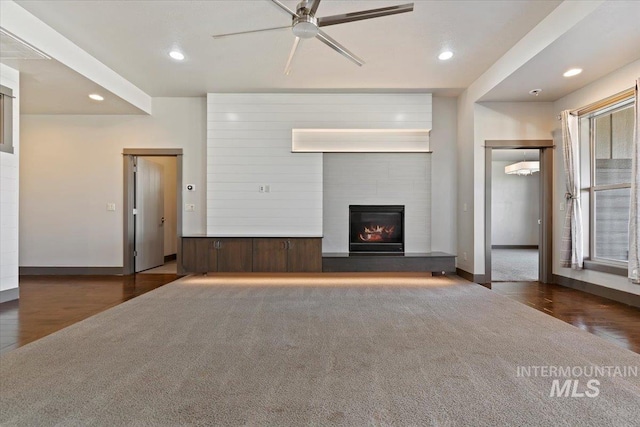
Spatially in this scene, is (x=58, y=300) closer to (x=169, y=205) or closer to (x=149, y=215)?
(x=149, y=215)

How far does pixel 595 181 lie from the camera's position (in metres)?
4.83

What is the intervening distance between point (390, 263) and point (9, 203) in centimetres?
501

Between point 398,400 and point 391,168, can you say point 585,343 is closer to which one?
point 398,400

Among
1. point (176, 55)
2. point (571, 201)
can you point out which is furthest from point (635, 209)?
point (176, 55)

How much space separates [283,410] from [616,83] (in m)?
5.13

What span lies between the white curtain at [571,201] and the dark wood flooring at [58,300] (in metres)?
5.75

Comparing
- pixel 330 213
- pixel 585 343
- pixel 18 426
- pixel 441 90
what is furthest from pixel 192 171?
pixel 585 343

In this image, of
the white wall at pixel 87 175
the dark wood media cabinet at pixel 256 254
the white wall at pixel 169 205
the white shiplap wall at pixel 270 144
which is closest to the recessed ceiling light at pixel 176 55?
the white shiplap wall at pixel 270 144

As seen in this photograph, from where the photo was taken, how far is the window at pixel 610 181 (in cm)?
435

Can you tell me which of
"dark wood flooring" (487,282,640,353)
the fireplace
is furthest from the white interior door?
"dark wood flooring" (487,282,640,353)

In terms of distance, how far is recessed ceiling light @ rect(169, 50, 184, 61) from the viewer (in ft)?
14.5

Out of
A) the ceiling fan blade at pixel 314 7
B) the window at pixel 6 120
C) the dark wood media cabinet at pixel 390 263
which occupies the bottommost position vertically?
the dark wood media cabinet at pixel 390 263

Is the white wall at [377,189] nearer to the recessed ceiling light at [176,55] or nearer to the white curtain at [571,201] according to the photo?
the white curtain at [571,201]

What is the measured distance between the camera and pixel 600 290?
14.7 feet
